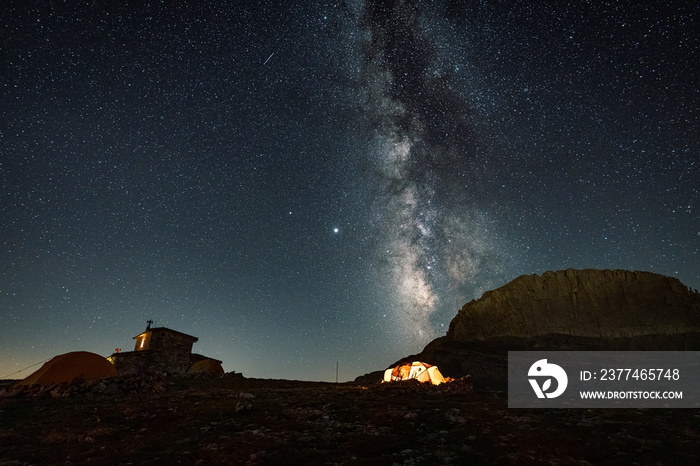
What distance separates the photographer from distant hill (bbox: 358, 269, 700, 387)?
2457 inches

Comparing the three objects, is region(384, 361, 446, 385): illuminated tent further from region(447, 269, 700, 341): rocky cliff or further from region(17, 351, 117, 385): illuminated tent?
region(447, 269, 700, 341): rocky cliff

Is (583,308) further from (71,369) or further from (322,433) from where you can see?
(71,369)

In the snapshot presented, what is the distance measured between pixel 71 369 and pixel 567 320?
7766 centimetres

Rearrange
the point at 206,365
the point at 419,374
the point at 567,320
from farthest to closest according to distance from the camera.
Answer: the point at 567,320
the point at 206,365
the point at 419,374

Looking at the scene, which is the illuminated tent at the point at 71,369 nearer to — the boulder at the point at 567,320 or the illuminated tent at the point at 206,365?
the illuminated tent at the point at 206,365

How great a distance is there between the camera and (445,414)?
13820 mm

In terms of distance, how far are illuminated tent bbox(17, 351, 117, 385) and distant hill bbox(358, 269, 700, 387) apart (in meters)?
46.9

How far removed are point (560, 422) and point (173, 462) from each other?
42.2ft

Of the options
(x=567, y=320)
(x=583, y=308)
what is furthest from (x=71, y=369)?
(x=583, y=308)

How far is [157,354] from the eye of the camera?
42250 millimetres

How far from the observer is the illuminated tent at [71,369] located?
67.7ft

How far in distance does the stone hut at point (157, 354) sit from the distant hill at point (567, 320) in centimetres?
3753

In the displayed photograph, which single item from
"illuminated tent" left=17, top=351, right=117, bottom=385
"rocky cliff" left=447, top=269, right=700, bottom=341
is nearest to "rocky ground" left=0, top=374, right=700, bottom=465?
"illuminated tent" left=17, top=351, right=117, bottom=385
